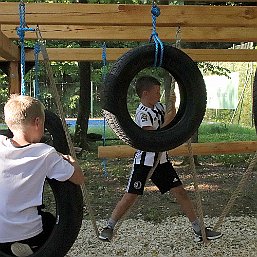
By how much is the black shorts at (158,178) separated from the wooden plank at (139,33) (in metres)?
1.56

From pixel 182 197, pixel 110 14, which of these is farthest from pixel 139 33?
pixel 182 197

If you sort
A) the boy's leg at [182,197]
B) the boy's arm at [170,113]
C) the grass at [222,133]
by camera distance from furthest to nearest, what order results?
1. the grass at [222,133]
2. the boy's leg at [182,197]
3. the boy's arm at [170,113]

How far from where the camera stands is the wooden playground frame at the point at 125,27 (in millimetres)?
4457

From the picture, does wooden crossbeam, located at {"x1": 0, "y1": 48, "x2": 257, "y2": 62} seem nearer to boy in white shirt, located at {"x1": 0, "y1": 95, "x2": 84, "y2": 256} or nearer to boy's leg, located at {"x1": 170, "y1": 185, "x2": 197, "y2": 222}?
boy's leg, located at {"x1": 170, "y1": 185, "x2": 197, "y2": 222}

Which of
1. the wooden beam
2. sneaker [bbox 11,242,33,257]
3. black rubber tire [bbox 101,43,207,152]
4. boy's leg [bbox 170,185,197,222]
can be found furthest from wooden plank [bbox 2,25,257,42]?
sneaker [bbox 11,242,33,257]

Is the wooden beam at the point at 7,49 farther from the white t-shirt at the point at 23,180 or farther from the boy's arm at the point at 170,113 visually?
the white t-shirt at the point at 23,180

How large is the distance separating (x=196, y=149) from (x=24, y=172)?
4.03 metres

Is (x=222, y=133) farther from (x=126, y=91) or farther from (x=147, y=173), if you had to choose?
(x=126, y=91)

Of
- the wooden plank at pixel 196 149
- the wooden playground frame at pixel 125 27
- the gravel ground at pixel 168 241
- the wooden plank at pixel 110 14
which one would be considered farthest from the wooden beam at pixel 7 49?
the gravel ground at pixel 168 241

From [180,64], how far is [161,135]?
15.9 inches

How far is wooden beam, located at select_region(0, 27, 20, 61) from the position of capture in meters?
4.89

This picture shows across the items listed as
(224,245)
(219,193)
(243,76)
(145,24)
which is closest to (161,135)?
(145,24)

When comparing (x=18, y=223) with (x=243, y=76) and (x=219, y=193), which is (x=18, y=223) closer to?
(x=219, y=193)

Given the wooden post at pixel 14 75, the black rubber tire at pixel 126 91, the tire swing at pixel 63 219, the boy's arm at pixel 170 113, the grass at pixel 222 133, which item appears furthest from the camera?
the grass at pixel 222 133
